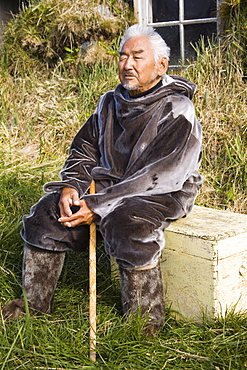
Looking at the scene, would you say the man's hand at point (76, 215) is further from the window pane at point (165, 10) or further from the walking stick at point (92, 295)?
the window pane at point (165, 10)

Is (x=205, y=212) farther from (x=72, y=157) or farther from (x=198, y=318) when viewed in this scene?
(x=72, y=157)

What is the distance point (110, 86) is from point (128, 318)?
380 cm

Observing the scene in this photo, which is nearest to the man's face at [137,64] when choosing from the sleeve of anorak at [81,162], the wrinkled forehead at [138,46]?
the wrinkled forehead at [138,46]

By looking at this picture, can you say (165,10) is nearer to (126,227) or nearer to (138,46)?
(138,46)

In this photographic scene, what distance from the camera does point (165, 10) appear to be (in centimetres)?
650

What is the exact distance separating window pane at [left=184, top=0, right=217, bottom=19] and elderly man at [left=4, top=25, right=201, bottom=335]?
3.20 meters

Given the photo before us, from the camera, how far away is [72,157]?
3.33 m

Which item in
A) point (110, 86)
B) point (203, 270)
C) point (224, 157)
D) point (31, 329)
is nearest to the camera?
point (31, 329)

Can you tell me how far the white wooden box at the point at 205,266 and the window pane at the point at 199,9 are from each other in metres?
3.65

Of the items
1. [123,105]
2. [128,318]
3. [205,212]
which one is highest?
[123,105]

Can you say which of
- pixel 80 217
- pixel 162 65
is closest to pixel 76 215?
pixel 80 217

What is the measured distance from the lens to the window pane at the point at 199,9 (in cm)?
610

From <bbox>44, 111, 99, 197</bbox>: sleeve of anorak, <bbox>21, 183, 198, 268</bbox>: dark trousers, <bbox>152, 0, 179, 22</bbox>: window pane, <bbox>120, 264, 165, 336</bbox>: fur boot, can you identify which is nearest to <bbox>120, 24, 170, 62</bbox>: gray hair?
<bbox>44, 111, 99, 197</bbox>: sleeve of anorak

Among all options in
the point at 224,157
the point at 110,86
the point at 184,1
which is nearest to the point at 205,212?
the point at 224,157
